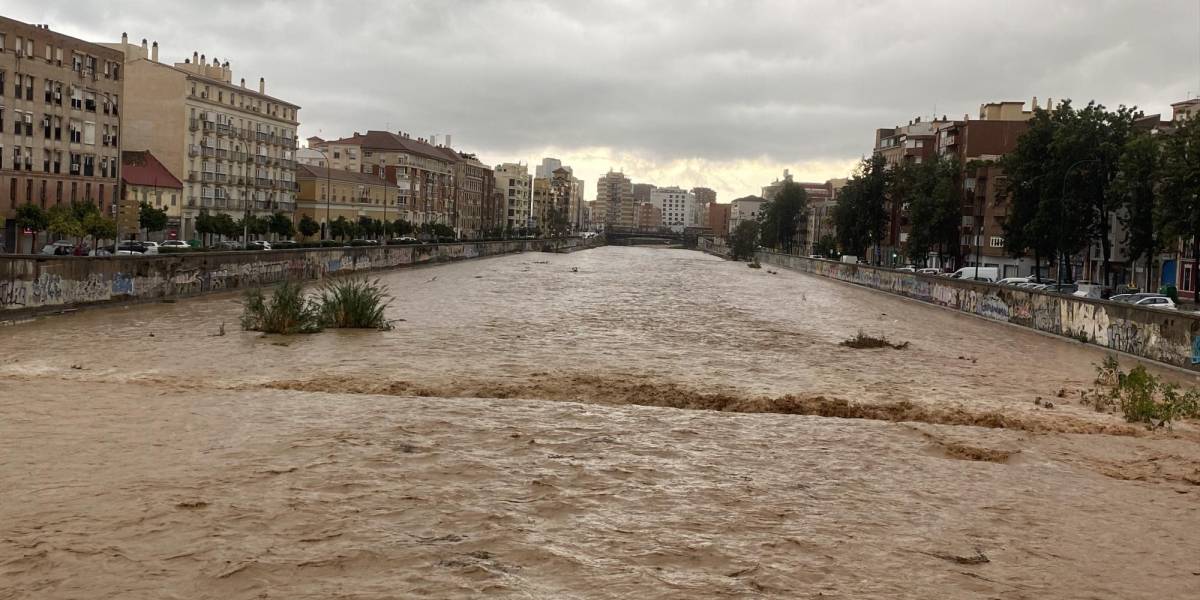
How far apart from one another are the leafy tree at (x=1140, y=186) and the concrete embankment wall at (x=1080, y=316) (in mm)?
11996

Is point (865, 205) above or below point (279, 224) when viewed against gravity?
above

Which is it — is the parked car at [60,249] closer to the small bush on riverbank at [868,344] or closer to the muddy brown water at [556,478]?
the muddy brown water at [556,478]

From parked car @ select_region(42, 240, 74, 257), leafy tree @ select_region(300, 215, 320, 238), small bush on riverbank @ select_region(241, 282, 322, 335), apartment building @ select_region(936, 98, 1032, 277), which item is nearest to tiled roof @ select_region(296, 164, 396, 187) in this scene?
leafy tree @ select_region(300, 215, 320, 238)

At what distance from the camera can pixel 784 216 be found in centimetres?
17650

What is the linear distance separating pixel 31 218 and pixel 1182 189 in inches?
2681

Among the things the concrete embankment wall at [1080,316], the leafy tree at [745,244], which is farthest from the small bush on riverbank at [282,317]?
the leafy tree at [745,244]

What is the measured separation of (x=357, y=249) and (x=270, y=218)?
36.5 m

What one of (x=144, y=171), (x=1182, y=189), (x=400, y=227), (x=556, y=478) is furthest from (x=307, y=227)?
(x=556, y=478)

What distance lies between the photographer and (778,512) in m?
11.7

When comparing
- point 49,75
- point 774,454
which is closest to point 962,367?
point 774,454

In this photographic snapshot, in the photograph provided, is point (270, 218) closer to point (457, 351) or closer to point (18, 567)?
point (457, 351)

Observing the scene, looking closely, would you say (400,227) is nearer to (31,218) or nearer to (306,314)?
(31,218)

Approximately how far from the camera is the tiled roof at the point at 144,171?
8994 cm

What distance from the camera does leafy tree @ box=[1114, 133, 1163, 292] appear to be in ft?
192
